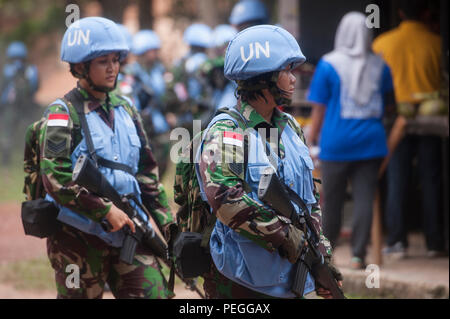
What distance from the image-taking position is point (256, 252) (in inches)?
136

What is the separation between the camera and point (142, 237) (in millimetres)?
4594

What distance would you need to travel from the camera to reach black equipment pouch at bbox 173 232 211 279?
11.6ft

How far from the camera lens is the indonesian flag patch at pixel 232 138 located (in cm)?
341

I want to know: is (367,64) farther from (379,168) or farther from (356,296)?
(356,296)

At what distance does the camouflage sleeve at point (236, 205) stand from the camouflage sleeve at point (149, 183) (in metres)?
1.40

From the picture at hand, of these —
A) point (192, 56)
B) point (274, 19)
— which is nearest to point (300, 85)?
point (192, 56)

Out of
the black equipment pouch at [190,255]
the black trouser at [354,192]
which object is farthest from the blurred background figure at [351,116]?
the black equipment pouch at [190,255]

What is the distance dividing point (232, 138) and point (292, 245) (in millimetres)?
490

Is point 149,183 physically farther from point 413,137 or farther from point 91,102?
point 413,137

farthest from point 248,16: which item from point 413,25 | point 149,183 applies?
point 149,183

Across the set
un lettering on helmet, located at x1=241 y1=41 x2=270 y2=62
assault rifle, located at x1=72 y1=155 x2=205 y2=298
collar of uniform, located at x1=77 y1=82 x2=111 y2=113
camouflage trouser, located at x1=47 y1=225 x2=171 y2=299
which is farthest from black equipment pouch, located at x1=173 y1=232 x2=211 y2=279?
collar of uniform, located at x1=77 y1=82 x2=111 y2=113

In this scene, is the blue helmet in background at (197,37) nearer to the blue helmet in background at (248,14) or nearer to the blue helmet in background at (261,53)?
the blue helmet in background at (248,14)
